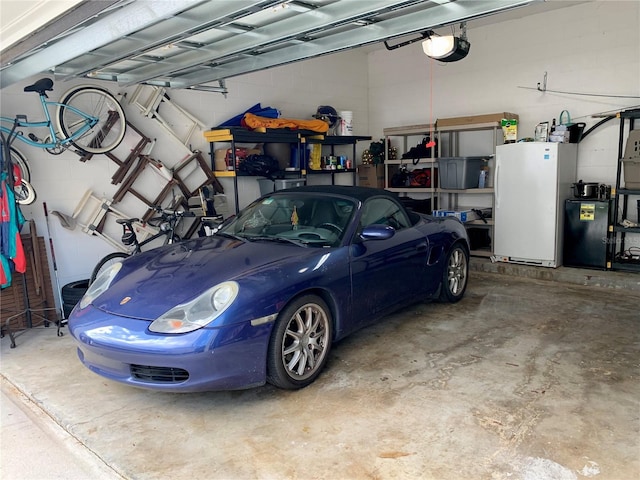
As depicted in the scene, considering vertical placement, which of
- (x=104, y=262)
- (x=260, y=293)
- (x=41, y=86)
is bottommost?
(x=104, y=262)

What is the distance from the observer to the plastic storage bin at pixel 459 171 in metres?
6.66

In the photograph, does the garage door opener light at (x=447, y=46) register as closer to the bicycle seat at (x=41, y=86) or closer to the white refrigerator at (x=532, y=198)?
the white refrigerator at (x=532, y=198)

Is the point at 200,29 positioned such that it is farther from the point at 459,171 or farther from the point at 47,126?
the point at 459,171

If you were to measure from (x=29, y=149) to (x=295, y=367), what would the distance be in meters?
3.42

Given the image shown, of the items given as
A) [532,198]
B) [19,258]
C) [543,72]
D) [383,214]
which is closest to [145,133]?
[19,258]

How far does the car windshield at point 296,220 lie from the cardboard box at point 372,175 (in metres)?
4.03

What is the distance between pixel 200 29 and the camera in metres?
2.88

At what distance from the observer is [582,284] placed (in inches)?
223

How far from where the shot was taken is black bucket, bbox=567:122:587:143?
6125 mm

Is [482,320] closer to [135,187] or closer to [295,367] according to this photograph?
Result: [295,367]

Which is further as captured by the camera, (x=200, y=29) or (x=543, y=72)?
(x=543, y=72)

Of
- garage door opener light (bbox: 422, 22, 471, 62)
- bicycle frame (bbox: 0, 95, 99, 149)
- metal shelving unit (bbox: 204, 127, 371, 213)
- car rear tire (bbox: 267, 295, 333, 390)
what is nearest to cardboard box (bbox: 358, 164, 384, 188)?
metal shelving unit (bbox: 204, 127, 371, 213)

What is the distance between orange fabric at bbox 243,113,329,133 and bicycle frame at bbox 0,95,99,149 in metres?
1.79

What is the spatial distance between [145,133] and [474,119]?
4.33 metres
